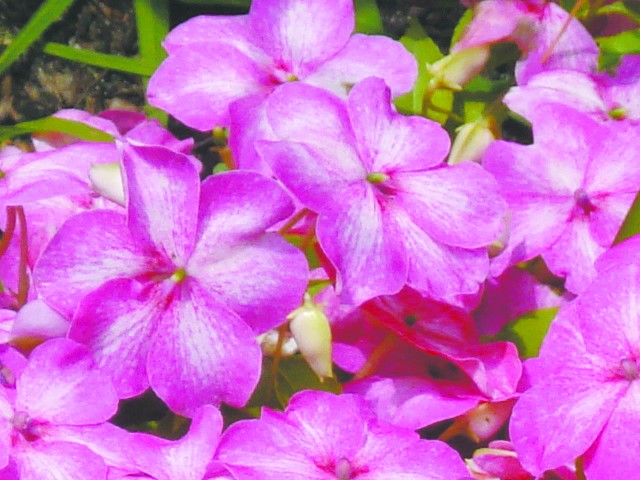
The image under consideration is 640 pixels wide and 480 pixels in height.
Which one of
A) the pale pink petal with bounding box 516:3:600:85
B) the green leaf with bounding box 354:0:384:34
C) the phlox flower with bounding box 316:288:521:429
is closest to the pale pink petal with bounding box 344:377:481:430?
the phlox flower with bounding box 316:288:521:429

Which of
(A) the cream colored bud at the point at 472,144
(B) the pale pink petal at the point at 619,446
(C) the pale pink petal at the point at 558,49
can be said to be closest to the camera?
(B) the pale pink petal at the point at 619,446

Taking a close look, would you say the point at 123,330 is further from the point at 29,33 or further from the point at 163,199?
the point at 29,33

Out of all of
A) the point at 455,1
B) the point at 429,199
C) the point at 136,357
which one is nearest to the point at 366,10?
the point at 455,1

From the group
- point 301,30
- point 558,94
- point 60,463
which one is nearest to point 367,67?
point 301,30

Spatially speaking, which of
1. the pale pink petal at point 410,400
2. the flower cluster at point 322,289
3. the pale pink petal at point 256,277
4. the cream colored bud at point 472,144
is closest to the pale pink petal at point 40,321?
the flower cluster at point 322,289

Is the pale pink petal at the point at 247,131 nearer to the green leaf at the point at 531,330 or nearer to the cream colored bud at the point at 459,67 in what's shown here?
the cream colored bud at the point at 459,67

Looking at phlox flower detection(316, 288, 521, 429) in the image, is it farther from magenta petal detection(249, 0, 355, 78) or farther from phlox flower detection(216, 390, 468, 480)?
magenta petal detection(249, 0, 355, 78)
